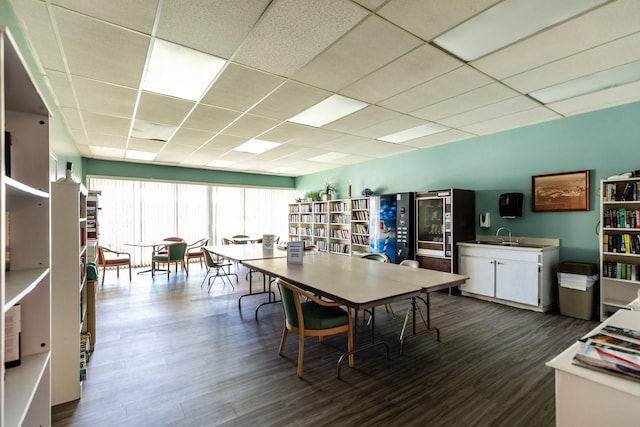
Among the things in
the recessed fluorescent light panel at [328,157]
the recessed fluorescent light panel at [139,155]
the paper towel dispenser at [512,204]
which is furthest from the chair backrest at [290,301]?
the recessed fluorescent light panel at [139,155]

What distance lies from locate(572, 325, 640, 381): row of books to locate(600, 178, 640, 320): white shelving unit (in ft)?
10.3

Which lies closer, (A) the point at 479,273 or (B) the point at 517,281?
(B) the point at 517,281

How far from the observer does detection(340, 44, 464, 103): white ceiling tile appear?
2.71m

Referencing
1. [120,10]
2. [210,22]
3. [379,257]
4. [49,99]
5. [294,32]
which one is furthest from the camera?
[379,257]

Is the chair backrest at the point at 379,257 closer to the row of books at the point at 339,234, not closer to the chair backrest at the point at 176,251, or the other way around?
the row of books at the point at 339,234

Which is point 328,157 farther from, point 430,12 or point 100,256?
point 100,256

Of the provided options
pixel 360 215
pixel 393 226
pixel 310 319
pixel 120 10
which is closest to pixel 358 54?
pixel 120 10

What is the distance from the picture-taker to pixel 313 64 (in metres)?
2.84

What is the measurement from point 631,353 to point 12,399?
2.29 metres

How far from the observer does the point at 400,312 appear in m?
4.20

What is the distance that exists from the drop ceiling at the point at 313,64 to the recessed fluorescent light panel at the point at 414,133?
0.17 m

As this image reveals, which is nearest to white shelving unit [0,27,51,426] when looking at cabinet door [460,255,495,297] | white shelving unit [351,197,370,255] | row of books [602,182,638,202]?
cabinet door [460,255,495,297]

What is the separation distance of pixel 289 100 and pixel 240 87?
63 centimetres

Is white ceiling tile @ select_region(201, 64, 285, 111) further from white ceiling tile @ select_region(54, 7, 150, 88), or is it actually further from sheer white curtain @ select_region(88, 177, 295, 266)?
sheer white curtain @ select_region(88, 177, 295, 266)
